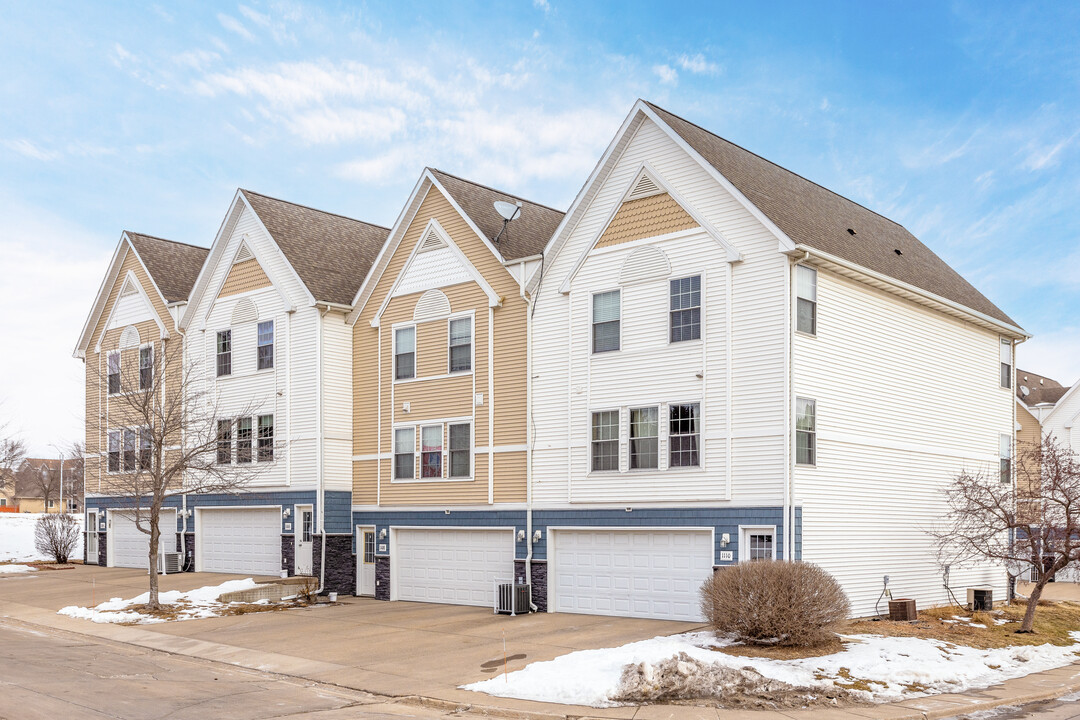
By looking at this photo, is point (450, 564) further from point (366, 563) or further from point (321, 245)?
point (321, 245)

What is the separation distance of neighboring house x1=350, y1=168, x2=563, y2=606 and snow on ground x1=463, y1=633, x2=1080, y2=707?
31.4 feet

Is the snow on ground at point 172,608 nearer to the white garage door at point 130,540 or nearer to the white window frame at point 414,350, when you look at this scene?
the white window frame at point 414,350

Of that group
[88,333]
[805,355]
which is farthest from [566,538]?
[88,333]

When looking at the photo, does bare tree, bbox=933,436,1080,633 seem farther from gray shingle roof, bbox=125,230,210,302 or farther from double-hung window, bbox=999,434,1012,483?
gray shingle roof, bbox=125,230,210,302

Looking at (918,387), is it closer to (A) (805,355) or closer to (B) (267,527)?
(A) (805,355)

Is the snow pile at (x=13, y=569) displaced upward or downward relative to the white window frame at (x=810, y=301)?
downward

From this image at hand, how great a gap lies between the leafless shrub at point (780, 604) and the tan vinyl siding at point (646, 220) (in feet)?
28.5

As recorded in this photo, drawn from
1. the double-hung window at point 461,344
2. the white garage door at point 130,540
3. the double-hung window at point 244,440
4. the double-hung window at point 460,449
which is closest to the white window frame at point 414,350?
the double-hung window at point 461,344

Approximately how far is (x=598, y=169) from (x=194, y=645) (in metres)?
14.3

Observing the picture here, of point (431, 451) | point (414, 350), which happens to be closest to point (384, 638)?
point (431, 451)

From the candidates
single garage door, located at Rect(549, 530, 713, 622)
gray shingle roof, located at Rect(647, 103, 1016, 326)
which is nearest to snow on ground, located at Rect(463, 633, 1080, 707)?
single garage door, located at Rect(549, 530, 713, 622)

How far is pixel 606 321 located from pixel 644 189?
333cm

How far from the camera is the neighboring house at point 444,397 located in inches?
1075

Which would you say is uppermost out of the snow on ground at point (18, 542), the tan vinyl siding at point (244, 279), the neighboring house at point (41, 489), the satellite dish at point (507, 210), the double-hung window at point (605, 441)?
the satellite dish at point (507, 210)
